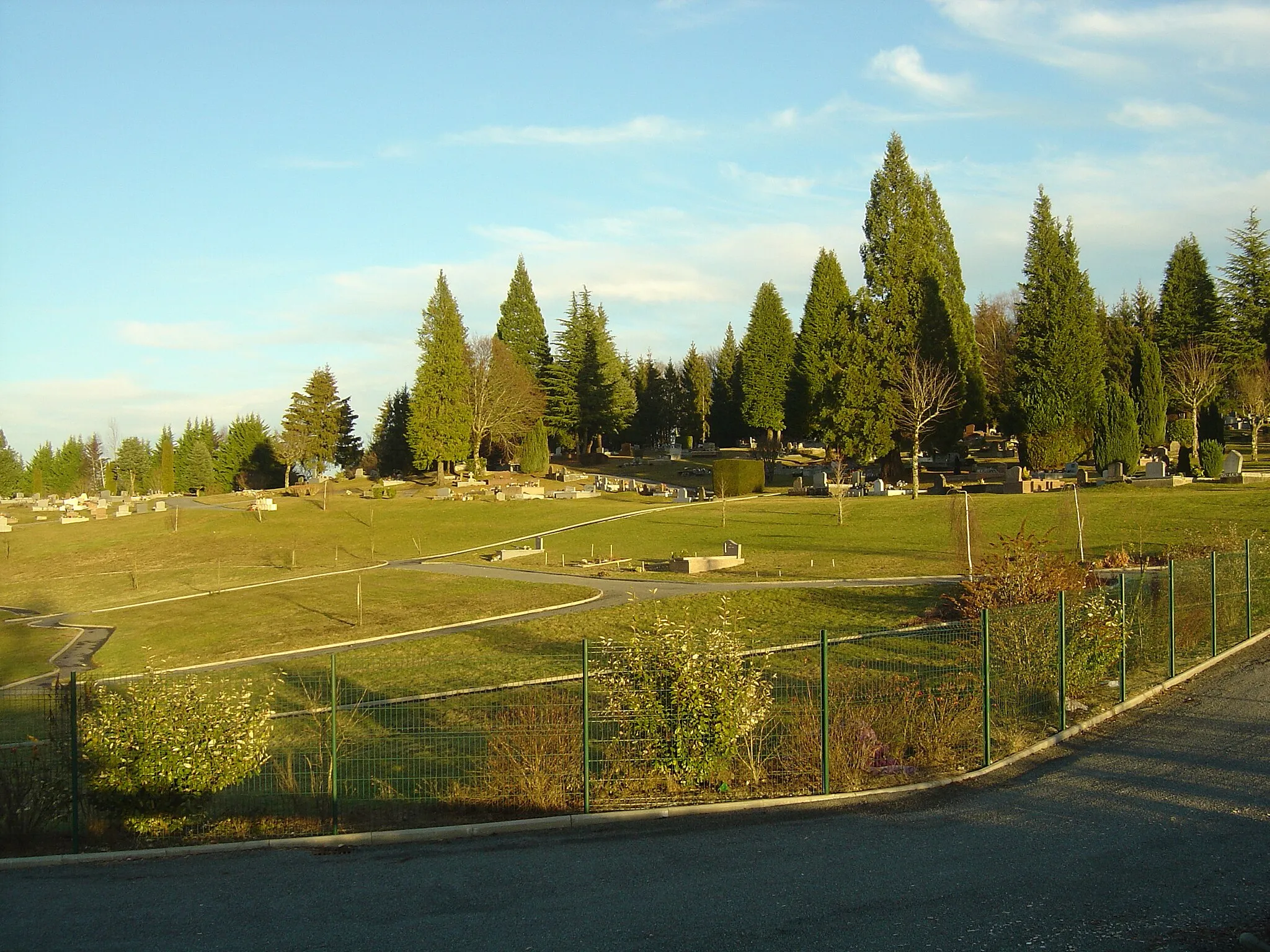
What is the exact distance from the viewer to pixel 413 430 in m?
74.6

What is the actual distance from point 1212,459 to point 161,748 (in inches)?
1760

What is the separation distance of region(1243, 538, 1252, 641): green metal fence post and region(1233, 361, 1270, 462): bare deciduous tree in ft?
138

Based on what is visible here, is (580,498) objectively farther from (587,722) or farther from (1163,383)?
(587,722)

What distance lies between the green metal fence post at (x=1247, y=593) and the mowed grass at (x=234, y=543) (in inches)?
1293

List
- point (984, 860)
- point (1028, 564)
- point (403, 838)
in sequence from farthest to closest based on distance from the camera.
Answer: point (1028, 564)
point (403, 838)
point (984, 860)

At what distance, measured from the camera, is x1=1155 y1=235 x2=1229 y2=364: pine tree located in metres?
64.4

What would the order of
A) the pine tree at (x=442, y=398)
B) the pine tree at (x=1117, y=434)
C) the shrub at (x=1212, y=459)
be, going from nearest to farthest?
the shrub at (x=1212, y=459), the pine tree at (x=1117, y=434), the pine tree at (x=442, y=398)

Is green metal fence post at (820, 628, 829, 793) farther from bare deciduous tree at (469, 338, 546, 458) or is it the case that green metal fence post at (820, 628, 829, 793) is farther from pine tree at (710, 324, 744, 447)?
pine tree at (710, 324, 744, 447)

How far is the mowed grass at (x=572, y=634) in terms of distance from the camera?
61.6 feet

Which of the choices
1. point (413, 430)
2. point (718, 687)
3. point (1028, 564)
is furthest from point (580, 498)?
point (718, 687)

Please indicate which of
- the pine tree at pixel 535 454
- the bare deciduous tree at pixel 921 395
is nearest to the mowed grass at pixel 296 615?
the bare deciduous tree at pixel 921 395

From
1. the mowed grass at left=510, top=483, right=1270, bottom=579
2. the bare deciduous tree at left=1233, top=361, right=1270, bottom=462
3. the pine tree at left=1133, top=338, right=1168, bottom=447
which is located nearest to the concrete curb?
the mowed grass at left=510, top=483, right=1270, bottom=579

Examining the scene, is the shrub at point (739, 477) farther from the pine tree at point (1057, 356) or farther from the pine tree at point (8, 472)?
the pine tree at point (8, 472)

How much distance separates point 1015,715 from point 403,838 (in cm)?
755
